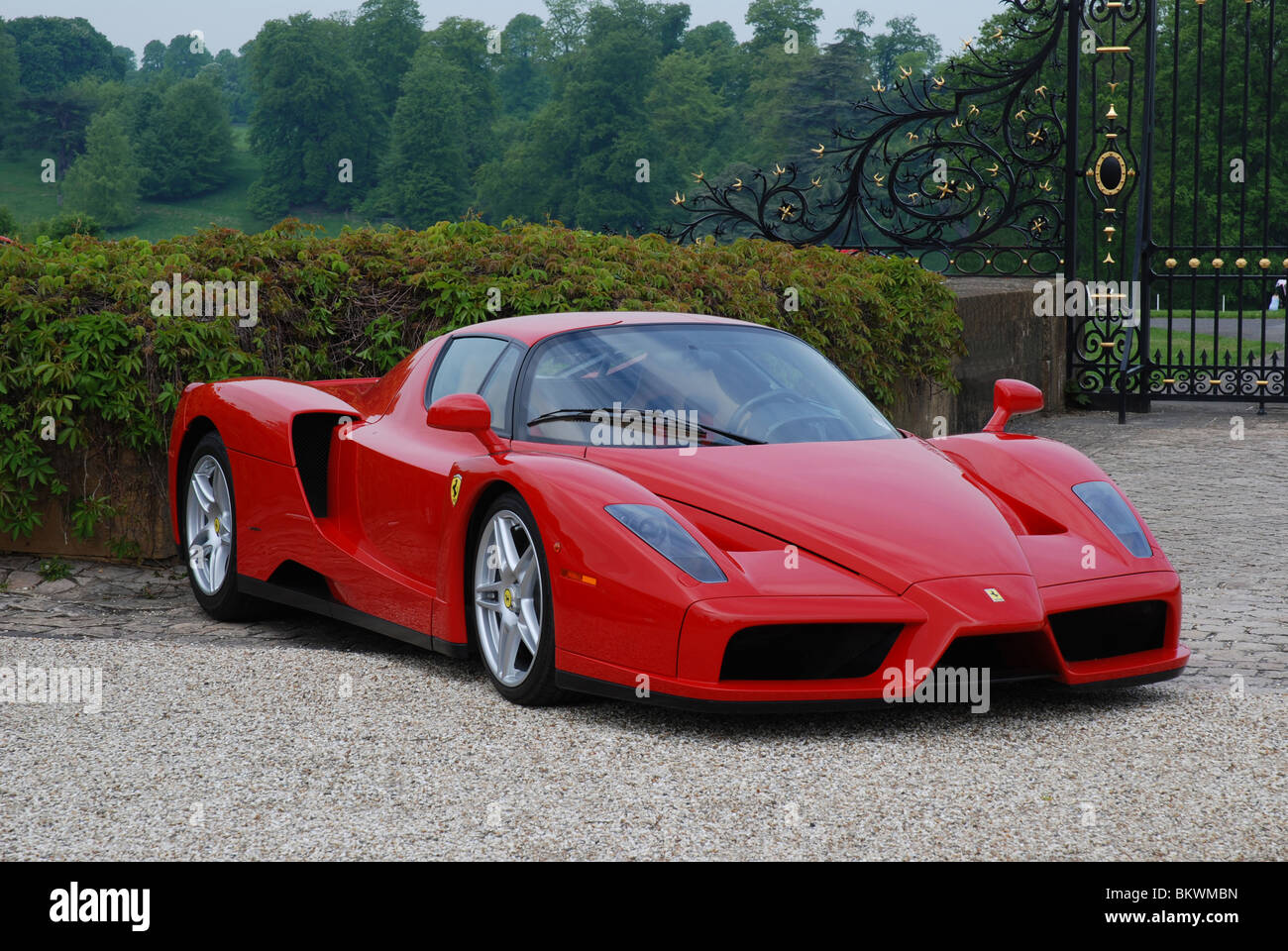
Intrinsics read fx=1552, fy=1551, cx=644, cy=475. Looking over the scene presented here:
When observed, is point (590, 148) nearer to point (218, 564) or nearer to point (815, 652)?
point (218, 564)

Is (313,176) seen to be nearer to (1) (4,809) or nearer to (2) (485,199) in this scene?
(2) (485,199)

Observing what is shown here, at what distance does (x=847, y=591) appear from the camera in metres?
4.46

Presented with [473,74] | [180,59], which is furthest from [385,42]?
[180,59]

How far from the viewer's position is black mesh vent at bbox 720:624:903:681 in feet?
14.6

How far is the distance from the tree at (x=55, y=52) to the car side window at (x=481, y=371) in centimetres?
13064

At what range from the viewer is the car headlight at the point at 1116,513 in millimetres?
5121

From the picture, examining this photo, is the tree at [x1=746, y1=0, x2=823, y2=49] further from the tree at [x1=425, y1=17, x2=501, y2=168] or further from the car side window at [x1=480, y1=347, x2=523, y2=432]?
the car side window at [x1=480, y1=347, x2=523, y2=432]

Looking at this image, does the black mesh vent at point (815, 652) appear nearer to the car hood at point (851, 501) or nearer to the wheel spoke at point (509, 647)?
the car hood at point (851, 501)

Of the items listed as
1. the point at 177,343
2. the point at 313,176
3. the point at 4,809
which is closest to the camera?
the point at 4,809

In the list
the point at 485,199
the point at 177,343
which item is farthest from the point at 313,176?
the point at 177,343

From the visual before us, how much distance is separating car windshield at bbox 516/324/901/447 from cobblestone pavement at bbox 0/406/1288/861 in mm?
973

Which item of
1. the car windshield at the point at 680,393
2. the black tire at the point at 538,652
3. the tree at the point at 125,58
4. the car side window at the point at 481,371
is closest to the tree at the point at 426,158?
the tree at the point at 125,58

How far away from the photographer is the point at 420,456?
5.68 metres
